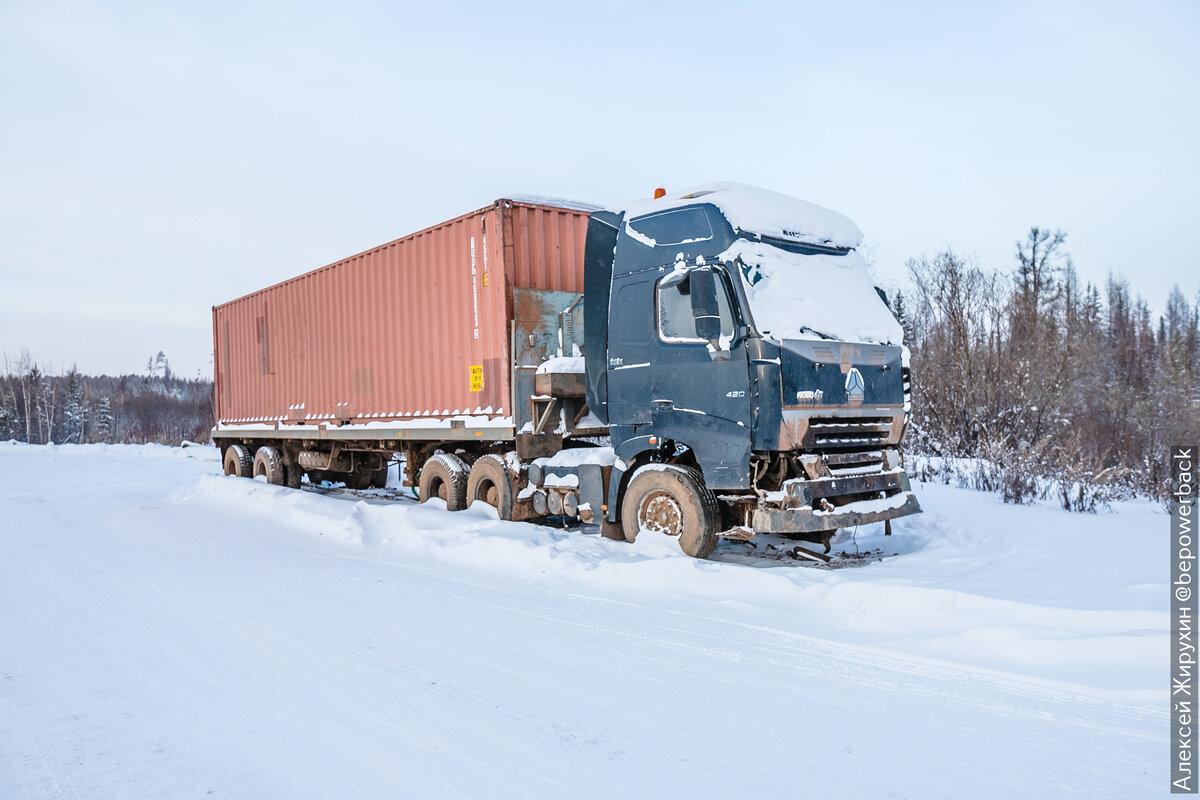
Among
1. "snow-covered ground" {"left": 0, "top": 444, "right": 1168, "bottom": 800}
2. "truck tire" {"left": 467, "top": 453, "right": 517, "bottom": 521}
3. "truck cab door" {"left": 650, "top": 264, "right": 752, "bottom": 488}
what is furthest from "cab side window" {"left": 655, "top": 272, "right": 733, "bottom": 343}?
"truck tire" {"left": 467, "top": 453, "right": 517, "bottom": 521}

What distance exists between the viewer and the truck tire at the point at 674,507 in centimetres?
713

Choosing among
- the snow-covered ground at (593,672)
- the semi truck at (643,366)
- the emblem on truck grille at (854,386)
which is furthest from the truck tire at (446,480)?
the emblem on truck grille at (854,386)

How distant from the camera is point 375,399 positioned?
11672 mm

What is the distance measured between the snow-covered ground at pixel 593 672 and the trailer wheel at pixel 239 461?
8802 millimetres

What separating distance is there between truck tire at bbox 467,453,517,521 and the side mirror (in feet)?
11.5

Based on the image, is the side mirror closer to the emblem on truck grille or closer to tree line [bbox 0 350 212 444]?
the emblem on truck grille

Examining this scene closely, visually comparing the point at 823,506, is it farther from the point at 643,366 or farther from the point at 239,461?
the point at 239,461

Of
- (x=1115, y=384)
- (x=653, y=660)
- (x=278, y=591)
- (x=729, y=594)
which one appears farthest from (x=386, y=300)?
(x=1115, y=384)

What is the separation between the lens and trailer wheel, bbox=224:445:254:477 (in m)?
16.7

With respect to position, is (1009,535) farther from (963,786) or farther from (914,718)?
(963,786)

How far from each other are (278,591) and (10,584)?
8.70 ft

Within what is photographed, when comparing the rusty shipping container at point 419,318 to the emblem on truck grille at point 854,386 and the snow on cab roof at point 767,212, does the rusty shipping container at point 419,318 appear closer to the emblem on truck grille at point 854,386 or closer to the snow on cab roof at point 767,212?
the snow on cab roof at point 767,212

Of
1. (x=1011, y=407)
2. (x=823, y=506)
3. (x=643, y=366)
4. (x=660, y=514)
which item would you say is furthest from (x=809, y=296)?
(x=1011, y=407)

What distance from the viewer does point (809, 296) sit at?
728 centimetres
